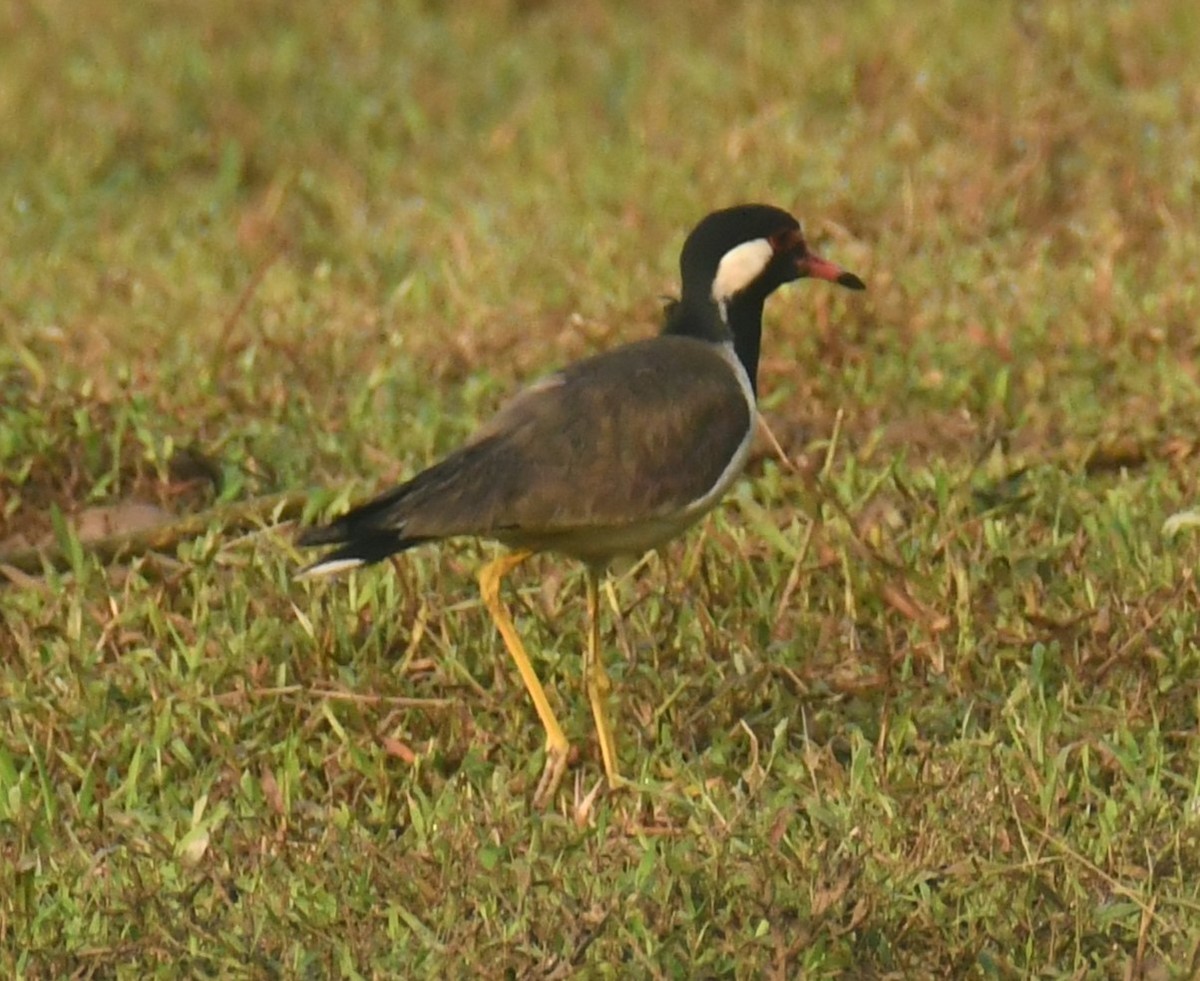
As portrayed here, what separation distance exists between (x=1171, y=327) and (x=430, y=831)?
319 cm

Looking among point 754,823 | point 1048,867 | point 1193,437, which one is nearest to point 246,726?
point 754,823

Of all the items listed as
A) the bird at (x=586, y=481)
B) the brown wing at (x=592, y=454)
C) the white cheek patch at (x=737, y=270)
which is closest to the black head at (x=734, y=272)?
the white cheek patch at (x=737, y=270)

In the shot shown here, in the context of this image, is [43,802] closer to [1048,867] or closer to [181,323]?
[1048,867]

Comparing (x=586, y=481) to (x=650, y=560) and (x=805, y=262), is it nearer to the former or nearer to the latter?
(x=650, y=560)

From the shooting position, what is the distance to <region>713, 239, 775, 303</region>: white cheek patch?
5.41m

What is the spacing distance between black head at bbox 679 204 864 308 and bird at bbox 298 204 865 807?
17 cm

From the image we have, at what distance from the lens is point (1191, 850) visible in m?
4.23

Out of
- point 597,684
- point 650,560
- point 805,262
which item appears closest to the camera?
point 597,684

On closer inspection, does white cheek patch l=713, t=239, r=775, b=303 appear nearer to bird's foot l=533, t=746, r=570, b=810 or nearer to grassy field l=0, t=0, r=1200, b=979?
grassy field l=0, t=0, r=1200, b=979

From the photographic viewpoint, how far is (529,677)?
193 inches

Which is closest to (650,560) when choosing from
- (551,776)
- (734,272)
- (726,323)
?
(726,323)

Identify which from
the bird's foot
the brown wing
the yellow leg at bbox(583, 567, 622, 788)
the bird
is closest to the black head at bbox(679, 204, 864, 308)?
the bird

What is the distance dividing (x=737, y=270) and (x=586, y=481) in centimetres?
78

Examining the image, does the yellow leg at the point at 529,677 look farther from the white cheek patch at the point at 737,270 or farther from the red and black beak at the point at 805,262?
the red and black beak at the point at 805,262
